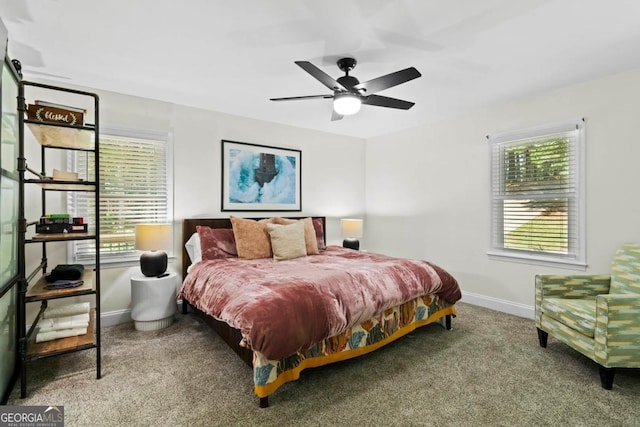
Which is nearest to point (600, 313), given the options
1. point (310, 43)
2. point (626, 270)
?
Answer: point (626, 270)

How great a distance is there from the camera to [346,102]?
2.66m

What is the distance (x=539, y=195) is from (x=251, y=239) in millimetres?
3278

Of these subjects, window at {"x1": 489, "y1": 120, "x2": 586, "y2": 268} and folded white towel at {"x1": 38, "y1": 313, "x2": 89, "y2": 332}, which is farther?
window at {"x1": 489, "y1": 120, "x2": 586, "y2": 268}

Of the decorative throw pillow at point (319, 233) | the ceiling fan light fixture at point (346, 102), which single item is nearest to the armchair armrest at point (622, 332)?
the ceiling fan light fixture at point (346, 102)

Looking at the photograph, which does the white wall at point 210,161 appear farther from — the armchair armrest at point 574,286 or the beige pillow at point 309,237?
the armchair armrest at point 574,286

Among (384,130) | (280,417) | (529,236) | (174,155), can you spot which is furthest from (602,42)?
(174,155)

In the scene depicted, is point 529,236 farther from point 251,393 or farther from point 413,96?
point 251,393

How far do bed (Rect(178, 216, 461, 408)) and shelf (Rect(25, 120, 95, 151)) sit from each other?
1401mm

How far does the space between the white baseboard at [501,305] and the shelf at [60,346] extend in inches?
159

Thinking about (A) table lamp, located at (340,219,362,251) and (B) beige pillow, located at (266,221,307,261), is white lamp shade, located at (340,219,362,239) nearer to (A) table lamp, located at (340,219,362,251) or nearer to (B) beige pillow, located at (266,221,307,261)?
(A) table lamp, located at (340,219,362,251)

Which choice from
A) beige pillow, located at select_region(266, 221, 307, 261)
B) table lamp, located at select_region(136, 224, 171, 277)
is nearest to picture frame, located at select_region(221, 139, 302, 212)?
beige pillow, located at select_region(266, 221, 307, 261)

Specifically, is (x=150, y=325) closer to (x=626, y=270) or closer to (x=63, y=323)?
(x=63, y=323)

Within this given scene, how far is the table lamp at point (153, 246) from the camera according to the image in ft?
10.3

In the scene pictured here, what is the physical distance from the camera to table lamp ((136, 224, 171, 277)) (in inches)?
123
